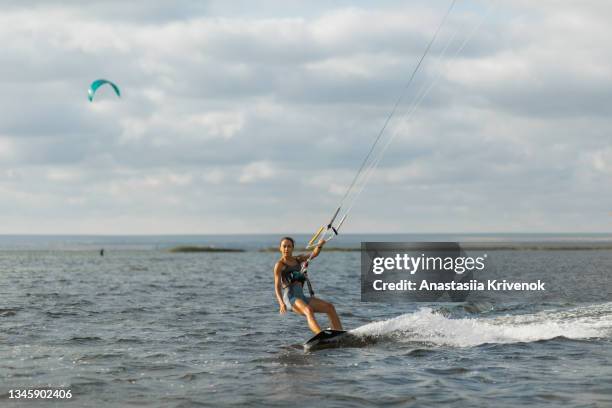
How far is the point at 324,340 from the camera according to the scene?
18.9 metres

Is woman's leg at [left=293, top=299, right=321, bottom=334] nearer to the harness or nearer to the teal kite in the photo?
the harness

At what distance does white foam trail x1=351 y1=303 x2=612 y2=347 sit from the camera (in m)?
20.1

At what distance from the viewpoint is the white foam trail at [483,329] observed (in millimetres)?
20125

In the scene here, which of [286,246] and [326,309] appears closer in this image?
[286,246]

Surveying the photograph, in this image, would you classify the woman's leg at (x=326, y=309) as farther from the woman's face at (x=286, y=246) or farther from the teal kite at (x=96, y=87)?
the teal kite at (x=96, y=87)

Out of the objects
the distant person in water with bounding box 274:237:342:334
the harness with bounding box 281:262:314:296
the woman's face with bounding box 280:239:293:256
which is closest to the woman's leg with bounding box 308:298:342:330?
the distant person in water with bounding box 274:237:342:334

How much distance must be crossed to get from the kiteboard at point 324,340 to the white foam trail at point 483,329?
1.18 m

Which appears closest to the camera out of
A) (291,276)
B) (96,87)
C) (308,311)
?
(308,311)

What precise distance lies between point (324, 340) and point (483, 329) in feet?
16.8

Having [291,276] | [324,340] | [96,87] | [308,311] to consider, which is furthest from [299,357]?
[96,87]

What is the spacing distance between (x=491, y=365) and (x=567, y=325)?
7019mm

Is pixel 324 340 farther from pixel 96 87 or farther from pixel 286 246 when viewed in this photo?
→ pixel 96 87

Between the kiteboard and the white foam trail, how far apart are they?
3.87 ft

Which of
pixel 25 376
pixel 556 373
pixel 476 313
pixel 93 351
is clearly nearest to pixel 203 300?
pixel 476 313
